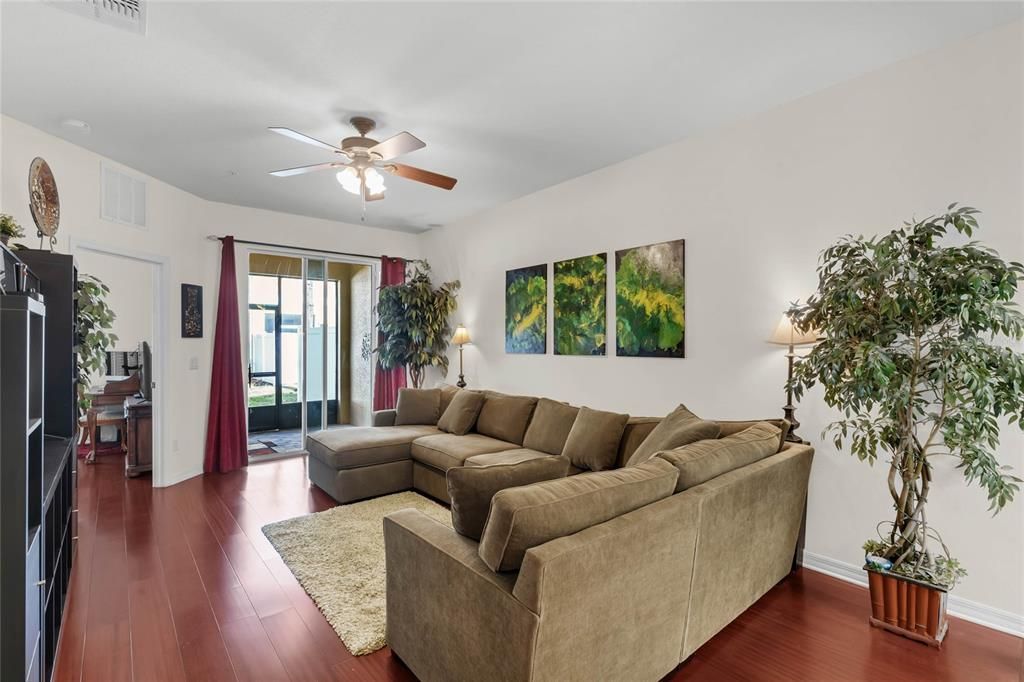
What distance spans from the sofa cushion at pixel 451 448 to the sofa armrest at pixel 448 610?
5.94 feet

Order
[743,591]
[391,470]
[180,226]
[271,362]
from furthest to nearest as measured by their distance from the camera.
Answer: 1. [271,362]
2. [180,226]
3. [391,470]
4. [743,591]

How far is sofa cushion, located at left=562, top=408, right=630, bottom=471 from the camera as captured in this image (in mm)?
3508

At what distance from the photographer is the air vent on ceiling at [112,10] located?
7.03ft

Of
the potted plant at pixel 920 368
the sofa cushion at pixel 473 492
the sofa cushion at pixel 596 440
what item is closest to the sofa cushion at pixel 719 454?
the potted plant at pixel 920 368

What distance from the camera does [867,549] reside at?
2492 millimetres

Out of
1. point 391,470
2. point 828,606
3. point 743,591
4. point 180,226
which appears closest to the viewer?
point 743,591

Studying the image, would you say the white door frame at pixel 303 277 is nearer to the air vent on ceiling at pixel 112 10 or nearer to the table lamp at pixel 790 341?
the air vent on ceiling at pixel 112 10

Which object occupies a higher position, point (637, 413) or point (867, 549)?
point (637, 413)

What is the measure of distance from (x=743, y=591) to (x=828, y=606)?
58cm

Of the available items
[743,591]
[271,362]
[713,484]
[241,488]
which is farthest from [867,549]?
[271,362]

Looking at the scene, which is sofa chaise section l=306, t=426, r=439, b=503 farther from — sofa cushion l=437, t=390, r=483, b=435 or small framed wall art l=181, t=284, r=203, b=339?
small framed wall art l=181, t=284, r=203, b=339

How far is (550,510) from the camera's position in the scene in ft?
5.28

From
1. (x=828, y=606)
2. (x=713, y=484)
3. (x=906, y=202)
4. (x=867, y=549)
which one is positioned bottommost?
(x=828, y=606)

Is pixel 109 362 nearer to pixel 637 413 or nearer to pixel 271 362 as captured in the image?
pixel 271 362
